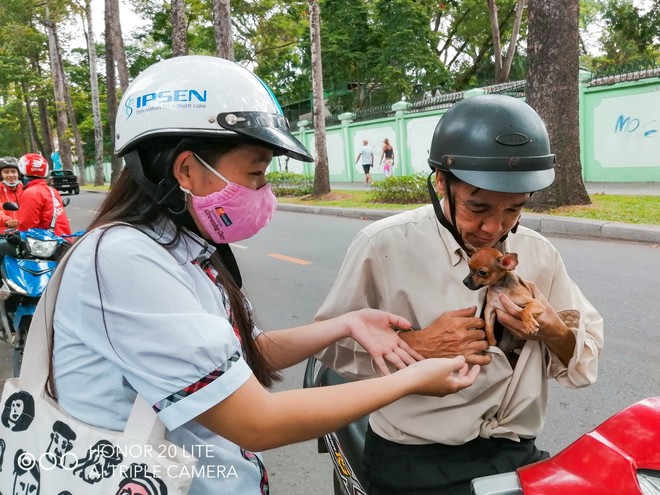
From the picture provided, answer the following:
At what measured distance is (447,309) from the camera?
1617mm

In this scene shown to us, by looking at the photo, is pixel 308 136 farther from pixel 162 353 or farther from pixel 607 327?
pixel 162 353

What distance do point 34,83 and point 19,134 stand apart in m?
23.9

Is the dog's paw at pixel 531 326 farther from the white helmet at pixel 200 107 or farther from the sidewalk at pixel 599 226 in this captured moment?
the sidewalk at pixel 599 226

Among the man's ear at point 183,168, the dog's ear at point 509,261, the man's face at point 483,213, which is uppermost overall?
the man's ear at point 183,168

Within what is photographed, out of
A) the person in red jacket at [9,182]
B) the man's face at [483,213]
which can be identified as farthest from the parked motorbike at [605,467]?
the person in red jacket at [9,182]

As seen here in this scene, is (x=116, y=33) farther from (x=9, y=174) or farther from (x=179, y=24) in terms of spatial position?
(x=9, y=174)

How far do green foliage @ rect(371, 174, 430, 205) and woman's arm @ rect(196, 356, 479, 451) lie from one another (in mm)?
11201

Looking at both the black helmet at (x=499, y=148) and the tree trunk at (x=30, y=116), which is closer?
the black helmet at (x=499, y=148)

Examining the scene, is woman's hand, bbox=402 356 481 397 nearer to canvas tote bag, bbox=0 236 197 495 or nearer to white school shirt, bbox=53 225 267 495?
white school shirt, bbox=53 225 267 495

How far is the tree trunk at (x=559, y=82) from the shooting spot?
8.64 metres

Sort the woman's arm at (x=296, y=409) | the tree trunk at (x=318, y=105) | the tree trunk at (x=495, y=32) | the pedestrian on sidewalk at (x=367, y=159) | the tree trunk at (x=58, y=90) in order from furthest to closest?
1. the tree trunk at (x=58, y=90)
2. the tree trunk at (x=495, y=32)
3. the pedestrian on sidewalk at (x=367, y=159)
4. the tree trunk at (x=318, y=105)
5. the woman's arm at (x=296, y=409)

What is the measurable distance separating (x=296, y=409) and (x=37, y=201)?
4428 mm

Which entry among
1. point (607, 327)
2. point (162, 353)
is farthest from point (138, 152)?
point (607, 327)

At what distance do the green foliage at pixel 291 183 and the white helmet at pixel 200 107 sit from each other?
15682 mm
